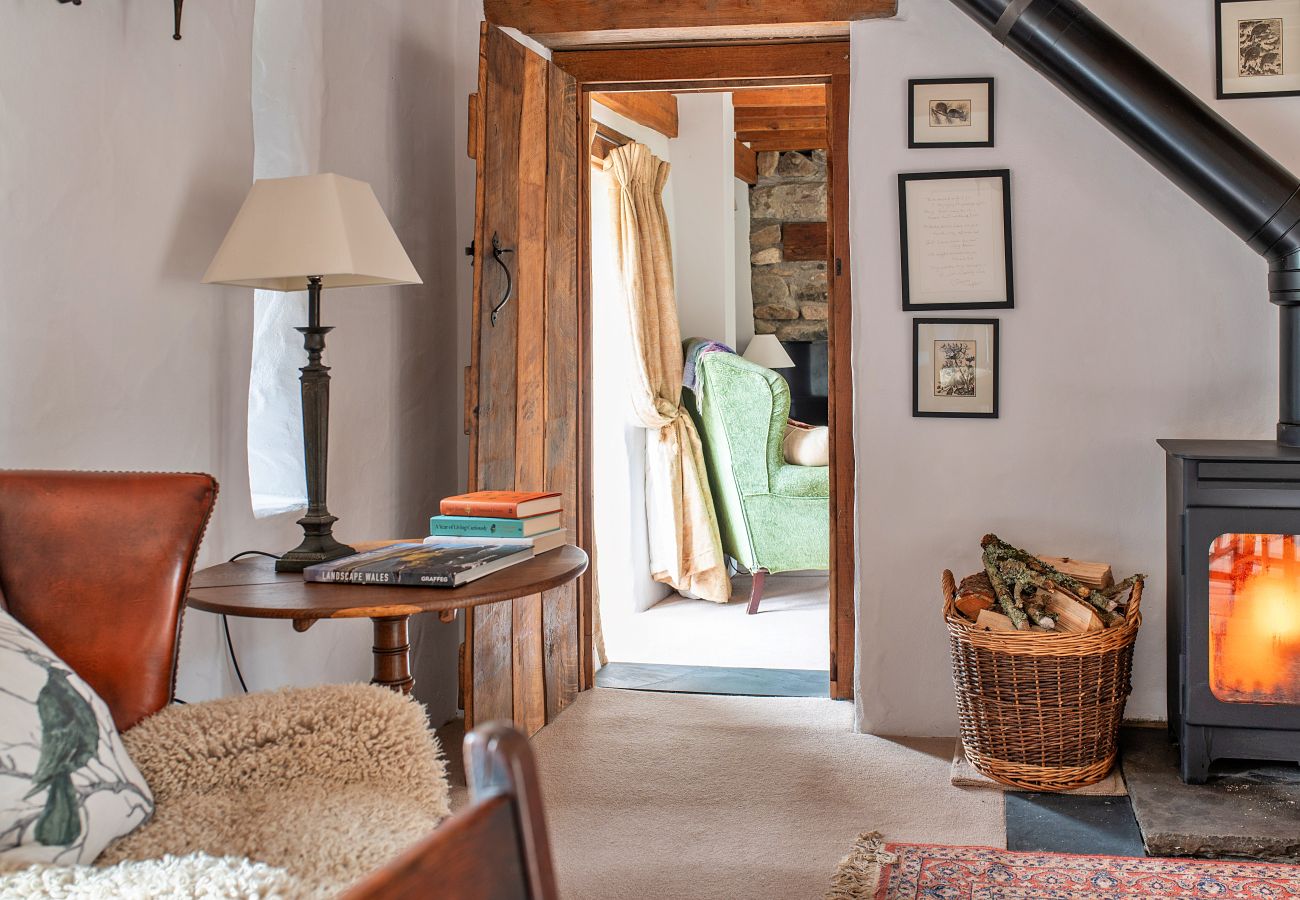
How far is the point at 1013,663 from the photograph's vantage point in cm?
→ 270

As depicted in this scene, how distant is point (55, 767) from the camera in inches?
45.8

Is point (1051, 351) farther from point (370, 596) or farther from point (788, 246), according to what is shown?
point (788, 246)

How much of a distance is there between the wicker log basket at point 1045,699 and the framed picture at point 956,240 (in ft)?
2.84

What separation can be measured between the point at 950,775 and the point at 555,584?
142 cm

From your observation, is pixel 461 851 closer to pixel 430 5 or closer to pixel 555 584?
pixel 555 584

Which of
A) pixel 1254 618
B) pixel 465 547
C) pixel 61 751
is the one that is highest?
pixel 465 547

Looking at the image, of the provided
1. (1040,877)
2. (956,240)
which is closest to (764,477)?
(956,240)

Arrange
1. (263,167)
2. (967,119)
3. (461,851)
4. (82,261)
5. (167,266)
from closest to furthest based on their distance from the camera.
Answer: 1. (461,851)
2. (82,261)
3. (167,266)
4. (263,167)
5. (967,119)

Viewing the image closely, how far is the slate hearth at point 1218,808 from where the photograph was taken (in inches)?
91.0

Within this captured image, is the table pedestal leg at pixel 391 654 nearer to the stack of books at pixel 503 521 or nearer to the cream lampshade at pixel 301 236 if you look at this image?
the stack of books at pixel 503 521

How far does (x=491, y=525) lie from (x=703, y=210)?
363 cm

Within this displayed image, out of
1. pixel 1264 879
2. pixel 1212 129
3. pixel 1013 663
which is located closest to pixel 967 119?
pixel 1212 129

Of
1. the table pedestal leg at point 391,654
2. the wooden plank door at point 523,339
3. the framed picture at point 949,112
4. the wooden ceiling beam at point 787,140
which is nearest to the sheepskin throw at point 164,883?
the table pedestal leg at point 391,654

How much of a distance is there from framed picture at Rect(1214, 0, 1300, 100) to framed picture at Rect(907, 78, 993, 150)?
0.58m
